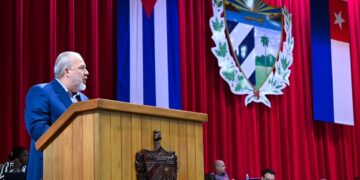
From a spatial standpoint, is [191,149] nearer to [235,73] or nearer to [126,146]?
[126,146]

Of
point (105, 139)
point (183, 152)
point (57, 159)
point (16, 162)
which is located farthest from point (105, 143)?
point (16, 162)

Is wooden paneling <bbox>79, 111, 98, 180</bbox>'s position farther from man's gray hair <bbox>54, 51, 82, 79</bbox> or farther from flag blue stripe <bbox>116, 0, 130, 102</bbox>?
flag blue stripe <bbox>116, 0, 130, 102</bbox>

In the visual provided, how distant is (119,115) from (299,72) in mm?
7177

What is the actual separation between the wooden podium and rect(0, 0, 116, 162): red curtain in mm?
3673

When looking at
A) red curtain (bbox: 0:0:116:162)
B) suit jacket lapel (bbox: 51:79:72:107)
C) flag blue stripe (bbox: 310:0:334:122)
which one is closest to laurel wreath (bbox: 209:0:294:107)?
flag blue stripe (bbox: 310:0:334:122)

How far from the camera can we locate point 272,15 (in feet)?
28.5

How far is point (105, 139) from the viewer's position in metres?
2.09

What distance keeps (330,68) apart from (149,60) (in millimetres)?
3412

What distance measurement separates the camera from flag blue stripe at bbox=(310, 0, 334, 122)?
29.1 ft

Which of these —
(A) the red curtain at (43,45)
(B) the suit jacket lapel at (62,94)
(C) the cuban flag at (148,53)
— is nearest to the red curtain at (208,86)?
(A) the red curtain at (43,45)

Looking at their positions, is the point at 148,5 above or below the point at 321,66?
above

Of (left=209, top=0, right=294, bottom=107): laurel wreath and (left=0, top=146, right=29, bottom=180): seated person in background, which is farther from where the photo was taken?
(left=209, top=0, right=294, bottom=107): laurel wreath

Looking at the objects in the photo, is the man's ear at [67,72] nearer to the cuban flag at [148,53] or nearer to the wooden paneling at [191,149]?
the wooden paneling at [191,149]

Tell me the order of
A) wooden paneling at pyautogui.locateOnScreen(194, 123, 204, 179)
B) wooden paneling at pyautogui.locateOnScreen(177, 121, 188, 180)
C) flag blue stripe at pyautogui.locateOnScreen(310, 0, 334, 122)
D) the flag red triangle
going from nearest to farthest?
wooden paneling at pyautogui.locateOnScreen(177, 121, 188, 180) → wooden paneling at pyautogui.locateOnScreen(194, 123, 204, 179) → the flag red triangle → flag blue stripe at pyautogui.locateOnScreen(310, 0, 334, 122)
